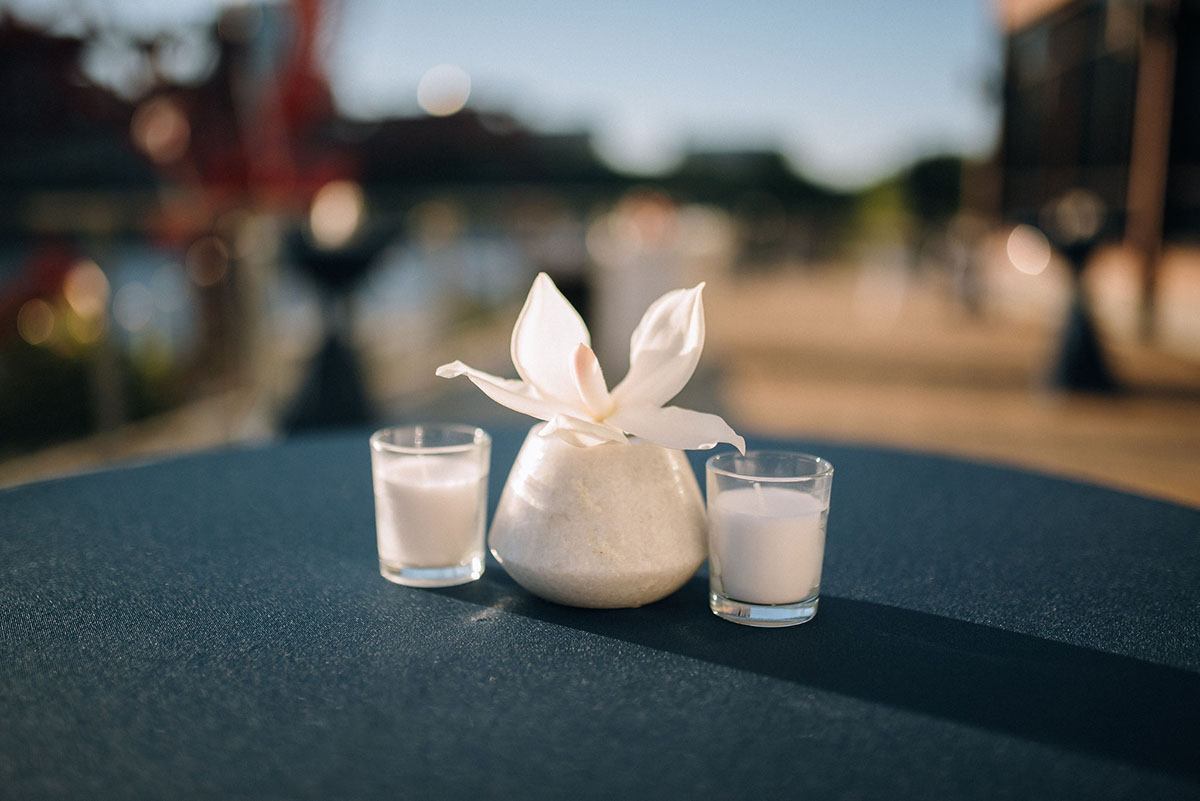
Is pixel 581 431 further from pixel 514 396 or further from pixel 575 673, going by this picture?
pixel 575 673

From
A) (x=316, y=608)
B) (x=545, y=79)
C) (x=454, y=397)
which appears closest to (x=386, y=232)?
(x=454, y=397)

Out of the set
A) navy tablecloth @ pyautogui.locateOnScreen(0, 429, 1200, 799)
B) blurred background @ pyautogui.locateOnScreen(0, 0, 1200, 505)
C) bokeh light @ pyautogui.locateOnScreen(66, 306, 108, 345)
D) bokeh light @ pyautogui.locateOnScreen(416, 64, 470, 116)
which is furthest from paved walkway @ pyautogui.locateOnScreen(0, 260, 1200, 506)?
bokeh light @ pyautogui.locateOnScreen(416, 64, 470, 116)

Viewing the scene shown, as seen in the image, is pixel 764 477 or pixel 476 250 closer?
pixel 764 477

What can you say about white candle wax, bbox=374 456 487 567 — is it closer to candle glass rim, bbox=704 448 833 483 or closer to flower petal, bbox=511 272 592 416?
flower petal, bbox=511 272 592 416

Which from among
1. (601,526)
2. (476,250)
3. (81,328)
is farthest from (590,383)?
(476,250)

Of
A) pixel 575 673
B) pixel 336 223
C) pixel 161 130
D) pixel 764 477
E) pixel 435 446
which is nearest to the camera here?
pixel 575 673

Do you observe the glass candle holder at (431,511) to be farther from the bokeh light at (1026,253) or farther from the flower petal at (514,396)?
the bokeh light at (1026,253)
